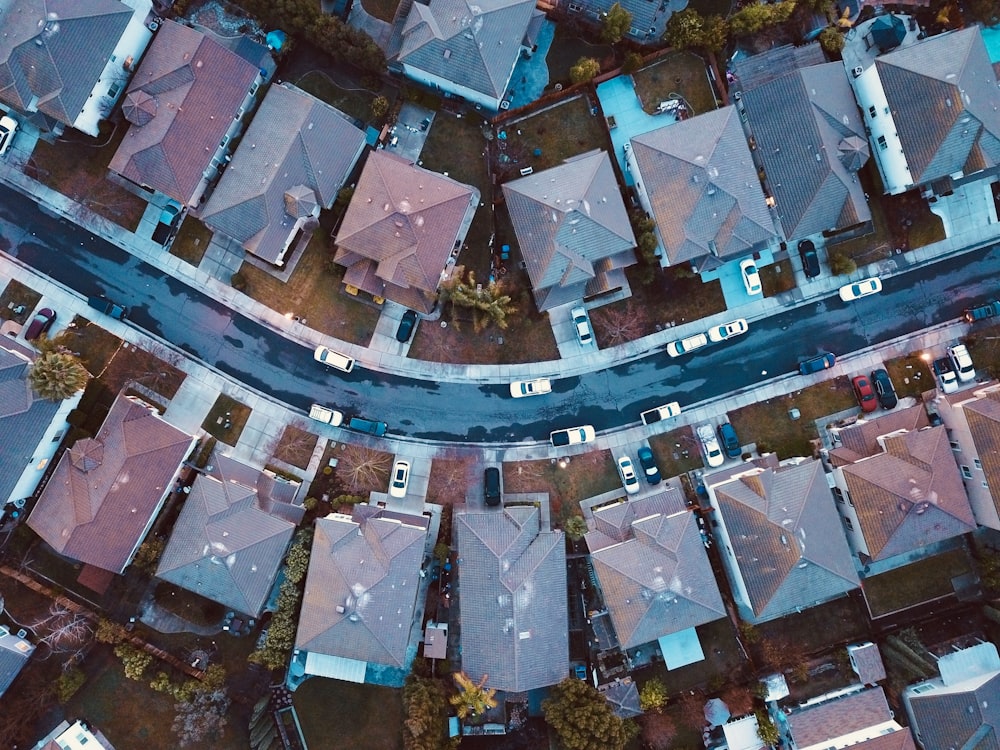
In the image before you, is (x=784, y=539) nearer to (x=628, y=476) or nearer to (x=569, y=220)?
(x=628, y=476)

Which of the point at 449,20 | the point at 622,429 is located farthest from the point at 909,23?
the point at 622,429

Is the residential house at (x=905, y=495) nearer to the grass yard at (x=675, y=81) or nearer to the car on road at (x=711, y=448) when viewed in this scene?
the car on road at (x=711, y=448)

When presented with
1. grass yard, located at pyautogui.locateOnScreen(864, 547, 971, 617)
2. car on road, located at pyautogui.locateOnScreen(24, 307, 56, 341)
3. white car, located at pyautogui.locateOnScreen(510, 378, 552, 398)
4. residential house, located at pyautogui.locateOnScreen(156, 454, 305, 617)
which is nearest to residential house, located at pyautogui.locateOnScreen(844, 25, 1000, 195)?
grass yard, located at pyautogui.locateOnScreen(864, 547, 971, 617)

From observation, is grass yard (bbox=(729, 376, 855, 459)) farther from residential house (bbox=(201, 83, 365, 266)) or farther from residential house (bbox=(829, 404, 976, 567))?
residential house (bbox=(201, 83, 365, 266))

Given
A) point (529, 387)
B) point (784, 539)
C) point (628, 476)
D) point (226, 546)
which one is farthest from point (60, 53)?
point (784, 539)

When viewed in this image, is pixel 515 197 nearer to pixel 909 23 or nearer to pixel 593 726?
pixel 909 23

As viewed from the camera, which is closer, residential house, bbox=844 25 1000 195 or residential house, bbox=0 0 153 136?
residential house, bbox=0 0 153 136

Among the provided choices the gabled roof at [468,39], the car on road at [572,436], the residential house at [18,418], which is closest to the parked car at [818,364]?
the car on road at [572,436]
